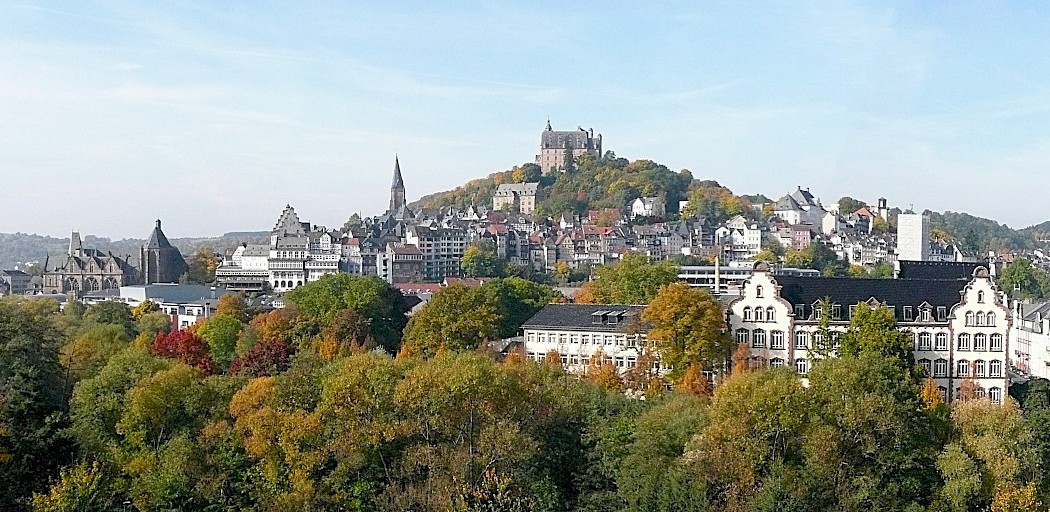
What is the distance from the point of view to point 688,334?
3812 centimetres

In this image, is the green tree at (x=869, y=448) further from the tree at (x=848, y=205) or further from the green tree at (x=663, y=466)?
the tree at (x=848, y=205)

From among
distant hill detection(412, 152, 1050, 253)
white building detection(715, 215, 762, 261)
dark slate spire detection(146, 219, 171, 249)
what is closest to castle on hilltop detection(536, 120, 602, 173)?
distant hill detection(412, 152, 1050, 253)

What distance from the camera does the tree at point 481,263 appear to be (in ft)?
285

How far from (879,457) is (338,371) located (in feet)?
46.2

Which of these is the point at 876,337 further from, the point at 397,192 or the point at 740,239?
the point at 397,192

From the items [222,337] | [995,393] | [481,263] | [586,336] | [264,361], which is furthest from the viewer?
[481,263]

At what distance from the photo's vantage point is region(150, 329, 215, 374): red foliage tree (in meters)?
41.2

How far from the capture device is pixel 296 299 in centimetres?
5194

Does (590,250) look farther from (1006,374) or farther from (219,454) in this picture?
(219,454)

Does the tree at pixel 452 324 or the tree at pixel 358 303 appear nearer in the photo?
the tree at pixel 452 324

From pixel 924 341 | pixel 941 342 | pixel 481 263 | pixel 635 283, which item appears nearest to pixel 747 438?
pixel 924 341

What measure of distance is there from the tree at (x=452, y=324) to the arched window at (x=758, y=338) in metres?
11.1

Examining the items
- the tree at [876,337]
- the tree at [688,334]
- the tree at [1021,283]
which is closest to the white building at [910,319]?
the tree at [876,337]

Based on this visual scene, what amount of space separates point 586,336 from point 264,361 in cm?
1159
